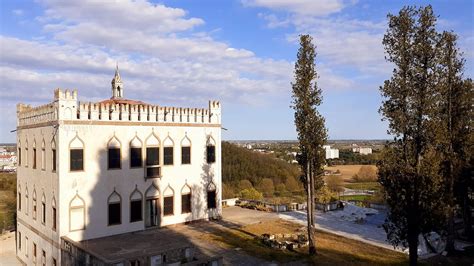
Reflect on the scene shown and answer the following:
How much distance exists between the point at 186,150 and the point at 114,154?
14.3ft

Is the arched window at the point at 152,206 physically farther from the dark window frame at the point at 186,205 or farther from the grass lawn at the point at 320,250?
the grass lawn at the point at 320,250

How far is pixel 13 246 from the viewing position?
26.0 metres

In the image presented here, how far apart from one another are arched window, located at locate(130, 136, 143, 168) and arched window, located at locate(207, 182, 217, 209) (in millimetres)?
4945

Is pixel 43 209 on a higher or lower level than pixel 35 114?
lower

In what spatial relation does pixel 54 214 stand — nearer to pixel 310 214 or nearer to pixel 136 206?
pixel 136 206

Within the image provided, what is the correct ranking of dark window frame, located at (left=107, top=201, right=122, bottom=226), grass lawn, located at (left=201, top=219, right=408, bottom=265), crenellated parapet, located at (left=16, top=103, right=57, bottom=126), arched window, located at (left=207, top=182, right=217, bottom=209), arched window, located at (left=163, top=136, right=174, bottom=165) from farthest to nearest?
1. arched window, located at (left=207, top=182, right=217, bottom=209)
2. arched window, located at (left=163, top=136, right=174, bottom=165)
3. dark window frame, located at (left=107, top=201, right=122, bottom=226)
4. crenellated parapet, located at (left=16, top=103, right=57, bottom=126)
5. grass lawn, located at (left=201, top=219, right=408, bottom=265)

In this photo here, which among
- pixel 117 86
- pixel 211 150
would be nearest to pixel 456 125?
pixel 211 150

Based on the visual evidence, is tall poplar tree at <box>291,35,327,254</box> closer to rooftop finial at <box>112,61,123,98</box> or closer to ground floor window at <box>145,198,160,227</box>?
ground floor window at <box>145,198,160,227</box>

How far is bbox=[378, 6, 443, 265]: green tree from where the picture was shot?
1387cm

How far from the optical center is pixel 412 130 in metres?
14.2

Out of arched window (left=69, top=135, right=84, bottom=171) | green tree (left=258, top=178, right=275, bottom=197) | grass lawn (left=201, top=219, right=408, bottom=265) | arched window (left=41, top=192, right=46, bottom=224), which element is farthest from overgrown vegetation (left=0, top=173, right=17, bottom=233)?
grass lawn (left=201, top=219, right=408, bottom=265)

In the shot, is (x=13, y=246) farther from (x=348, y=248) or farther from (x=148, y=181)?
(x=348, y=248)

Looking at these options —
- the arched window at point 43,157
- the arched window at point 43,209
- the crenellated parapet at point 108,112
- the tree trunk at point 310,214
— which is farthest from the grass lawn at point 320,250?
the arched window at point 43,157

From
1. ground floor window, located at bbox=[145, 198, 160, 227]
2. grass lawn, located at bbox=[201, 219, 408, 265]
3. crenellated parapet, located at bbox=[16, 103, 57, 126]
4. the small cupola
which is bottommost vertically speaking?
grass lawn, located at bbox=[201, 219, 408, 265]
